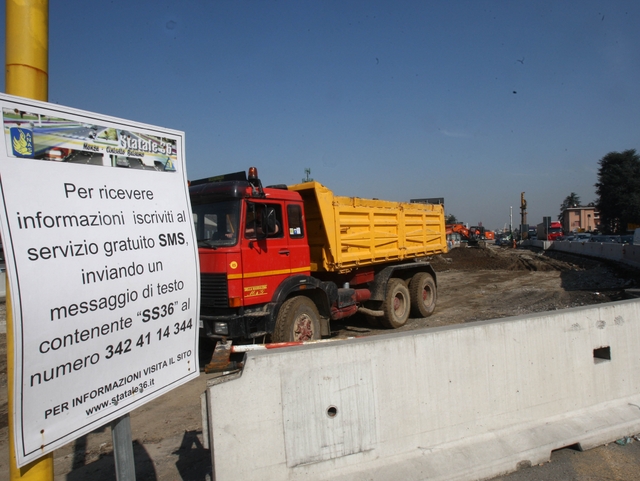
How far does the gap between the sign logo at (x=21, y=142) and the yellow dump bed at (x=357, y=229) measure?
19.4ft

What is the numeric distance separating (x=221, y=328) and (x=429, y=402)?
11.2ft

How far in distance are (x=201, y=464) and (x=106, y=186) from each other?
2751 mm

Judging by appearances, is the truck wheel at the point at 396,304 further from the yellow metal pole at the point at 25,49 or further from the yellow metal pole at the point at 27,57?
the yellow metal pole at the point at 25,49

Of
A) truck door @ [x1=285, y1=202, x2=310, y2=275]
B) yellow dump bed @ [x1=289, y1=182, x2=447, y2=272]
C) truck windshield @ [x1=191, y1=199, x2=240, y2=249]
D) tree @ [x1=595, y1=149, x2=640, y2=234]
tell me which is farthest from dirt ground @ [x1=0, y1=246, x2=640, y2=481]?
tree @ [x1=595, y1=149, x2=640, y2=234]

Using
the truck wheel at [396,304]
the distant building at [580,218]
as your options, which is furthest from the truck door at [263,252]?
the distant building at [580,218]

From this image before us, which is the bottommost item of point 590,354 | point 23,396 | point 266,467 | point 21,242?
point 266,467

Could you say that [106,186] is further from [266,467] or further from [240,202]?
[240,202]

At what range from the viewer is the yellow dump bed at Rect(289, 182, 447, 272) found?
7.78 meters

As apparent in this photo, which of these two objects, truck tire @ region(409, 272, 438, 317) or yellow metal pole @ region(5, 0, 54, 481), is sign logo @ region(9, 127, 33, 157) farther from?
truck tire @ region(409, 272, 438, 317)

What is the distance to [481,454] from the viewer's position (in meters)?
3.54

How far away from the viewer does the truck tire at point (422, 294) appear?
10.8 meters

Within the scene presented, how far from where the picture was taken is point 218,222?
644 cm

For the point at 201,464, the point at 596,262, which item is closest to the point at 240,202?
the point at 201,464

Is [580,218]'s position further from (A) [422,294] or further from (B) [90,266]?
(B) [90,266]
